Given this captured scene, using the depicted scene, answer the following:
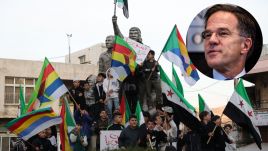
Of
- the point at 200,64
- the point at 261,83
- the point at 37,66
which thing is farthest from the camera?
the point at 37,66

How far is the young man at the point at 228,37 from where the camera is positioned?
5.06 meters

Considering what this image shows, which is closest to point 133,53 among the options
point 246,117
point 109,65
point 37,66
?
point 109,65

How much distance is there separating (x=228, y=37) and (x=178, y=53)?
20.8 feet

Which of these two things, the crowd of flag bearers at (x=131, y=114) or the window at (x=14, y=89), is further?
the window at (x=14, y=89)

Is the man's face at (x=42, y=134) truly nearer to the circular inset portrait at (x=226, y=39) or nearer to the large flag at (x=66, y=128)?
the large flag at (x=66, y=128)

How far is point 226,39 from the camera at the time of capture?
16.6 ft

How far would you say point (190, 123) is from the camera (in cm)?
926

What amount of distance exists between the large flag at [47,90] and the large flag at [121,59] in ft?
Answer: 4.01

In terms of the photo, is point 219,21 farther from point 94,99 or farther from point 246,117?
point 94,99

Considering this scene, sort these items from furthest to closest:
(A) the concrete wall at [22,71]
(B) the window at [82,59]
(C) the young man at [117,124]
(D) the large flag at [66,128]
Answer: (B) the window at [82,59] < (A) the concrete wall at [22,71] < (D) the large flag at [66,128] < (C) the young man at [117,124]

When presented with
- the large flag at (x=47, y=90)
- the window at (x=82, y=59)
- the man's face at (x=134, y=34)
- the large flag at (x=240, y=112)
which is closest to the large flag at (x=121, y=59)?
the man's face at (x=134, y=34)

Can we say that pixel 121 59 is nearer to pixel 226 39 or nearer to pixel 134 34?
pixel 134 34

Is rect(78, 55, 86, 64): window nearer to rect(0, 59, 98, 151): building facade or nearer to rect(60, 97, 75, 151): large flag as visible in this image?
rect(0, 59, 98, 151): building facade

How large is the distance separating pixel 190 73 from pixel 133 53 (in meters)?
1.35
